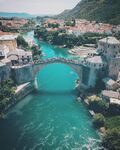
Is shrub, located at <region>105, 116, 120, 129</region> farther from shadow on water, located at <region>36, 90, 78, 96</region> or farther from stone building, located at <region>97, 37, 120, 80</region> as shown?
shadow on water, located at <region>36, 90, 78, 96</region>

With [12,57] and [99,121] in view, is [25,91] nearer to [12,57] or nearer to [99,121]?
[12,57]

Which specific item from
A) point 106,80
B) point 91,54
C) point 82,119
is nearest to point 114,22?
point 91,54

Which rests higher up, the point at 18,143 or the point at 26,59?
the point at 26,59

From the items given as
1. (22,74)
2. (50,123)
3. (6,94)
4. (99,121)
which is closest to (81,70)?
(22,74)

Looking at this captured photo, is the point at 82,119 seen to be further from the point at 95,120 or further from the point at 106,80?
Result: the point at 106,80

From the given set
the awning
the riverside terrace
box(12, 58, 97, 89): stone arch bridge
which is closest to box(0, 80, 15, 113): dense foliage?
box(12, 58, 97, 89): stone arch bridge
